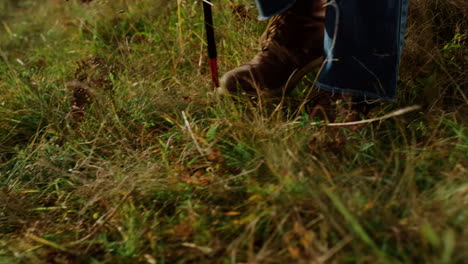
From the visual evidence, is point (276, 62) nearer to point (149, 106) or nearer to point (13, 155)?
point (149, 106)

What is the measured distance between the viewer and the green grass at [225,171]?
1087 mm

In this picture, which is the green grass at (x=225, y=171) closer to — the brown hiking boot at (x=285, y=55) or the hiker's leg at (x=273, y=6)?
the brown hiking boot at (x=285, y=55)

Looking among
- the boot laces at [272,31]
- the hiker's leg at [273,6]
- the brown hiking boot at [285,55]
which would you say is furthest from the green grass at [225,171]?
the hiker's leg at [273,6]

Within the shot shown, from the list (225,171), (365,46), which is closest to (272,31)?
(365,46)

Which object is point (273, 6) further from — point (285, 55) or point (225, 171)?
point (225, 171)

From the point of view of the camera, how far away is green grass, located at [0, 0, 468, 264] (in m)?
1.09

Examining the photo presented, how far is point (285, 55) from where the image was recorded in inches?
75.9

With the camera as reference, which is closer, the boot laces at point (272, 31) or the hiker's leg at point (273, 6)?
the hiker's leg at point (273, 6)

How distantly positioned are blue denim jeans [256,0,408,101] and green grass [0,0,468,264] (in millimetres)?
135

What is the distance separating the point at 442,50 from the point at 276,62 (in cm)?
68

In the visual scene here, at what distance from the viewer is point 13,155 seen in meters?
1.85

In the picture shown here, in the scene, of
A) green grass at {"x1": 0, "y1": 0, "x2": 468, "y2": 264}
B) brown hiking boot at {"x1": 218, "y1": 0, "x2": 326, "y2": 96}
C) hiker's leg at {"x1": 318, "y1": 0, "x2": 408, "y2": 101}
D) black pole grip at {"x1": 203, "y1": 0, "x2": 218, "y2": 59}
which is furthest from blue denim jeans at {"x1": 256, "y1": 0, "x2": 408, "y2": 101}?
black pole grip at {"x1": 203, "y1": 0, "x2": 218, "y2": 59}

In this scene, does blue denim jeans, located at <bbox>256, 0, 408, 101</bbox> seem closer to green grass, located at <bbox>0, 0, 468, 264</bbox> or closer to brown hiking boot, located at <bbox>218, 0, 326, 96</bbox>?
green grass, located at <bbox>0, 0, 468, 264</bbox>

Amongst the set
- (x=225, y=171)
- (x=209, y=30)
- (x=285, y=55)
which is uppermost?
(x=209, y=30)
